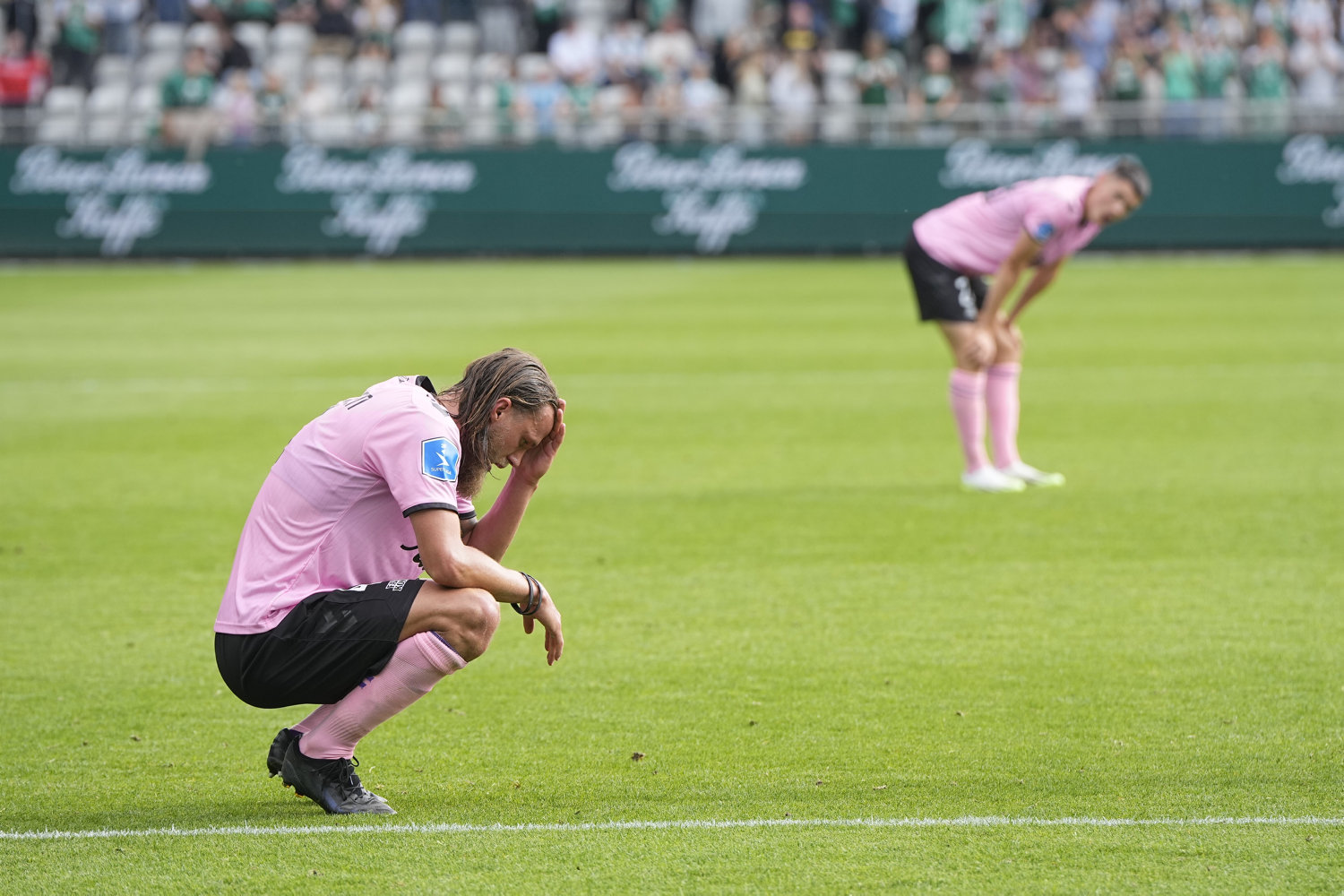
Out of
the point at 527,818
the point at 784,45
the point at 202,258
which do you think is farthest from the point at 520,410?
the point at 784,45

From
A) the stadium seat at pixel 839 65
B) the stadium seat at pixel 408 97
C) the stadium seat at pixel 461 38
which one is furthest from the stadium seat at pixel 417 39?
the stadium seat at pixel 839 65

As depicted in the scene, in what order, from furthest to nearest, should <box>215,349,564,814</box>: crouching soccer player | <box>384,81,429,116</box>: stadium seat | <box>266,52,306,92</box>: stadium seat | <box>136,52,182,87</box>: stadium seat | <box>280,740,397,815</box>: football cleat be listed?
<box>136,52,182,87</box>: stadium seat, <box>266,52,306,92</box>: stadium seat, <box>384,81,429,116</box>: stadium seat, <box>280,740,397,815</box>: football cleat, <box>215,349,564,814</box>: crouching soccer player

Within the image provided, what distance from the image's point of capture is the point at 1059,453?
427 inches

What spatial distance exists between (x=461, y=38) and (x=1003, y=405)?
2234 cm

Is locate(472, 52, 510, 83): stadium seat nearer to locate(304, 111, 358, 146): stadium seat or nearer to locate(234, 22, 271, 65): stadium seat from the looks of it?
locate(304, 111, 358, 146): stadium seat

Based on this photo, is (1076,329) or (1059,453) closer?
(1059,453)

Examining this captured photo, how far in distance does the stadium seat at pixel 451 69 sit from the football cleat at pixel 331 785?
83.7 ft

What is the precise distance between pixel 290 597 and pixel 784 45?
2538 cm

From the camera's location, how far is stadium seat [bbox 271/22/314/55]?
1183 inches

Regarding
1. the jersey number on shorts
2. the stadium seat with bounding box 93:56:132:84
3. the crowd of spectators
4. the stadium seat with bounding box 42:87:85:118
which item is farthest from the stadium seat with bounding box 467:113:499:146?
the jersey number on shorts

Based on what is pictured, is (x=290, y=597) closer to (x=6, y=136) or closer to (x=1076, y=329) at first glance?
(x=1076, y=329)

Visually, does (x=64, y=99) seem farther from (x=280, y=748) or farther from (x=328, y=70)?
(x=280, y=748)

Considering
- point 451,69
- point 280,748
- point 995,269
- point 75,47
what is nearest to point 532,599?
point 280,748

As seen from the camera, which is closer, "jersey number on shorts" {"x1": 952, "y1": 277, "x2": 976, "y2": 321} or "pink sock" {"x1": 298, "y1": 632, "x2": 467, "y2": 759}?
"pink sock" {"x1": 298, "y1": 632, "x2": 467, "y2": 759}
